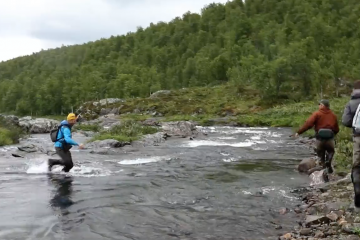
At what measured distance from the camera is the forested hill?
8694cm

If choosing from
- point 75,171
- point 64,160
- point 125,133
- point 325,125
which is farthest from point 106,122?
point 325,125

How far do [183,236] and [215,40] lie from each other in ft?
547

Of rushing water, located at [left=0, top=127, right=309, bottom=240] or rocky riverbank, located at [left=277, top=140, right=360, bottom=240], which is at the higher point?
rocky riverbank, located at [left=277, top=140, right=360, bottom=240]

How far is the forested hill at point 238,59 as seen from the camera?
86938 millimetres

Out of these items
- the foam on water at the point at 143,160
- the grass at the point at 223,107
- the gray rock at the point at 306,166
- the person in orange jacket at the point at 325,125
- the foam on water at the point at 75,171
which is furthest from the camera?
the grass at the point at 223,107

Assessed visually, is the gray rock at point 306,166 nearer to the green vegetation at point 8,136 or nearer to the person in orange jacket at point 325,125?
the person in orange jacket at point 325,125

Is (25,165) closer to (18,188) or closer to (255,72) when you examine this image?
(18,188)

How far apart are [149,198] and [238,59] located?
124018mm

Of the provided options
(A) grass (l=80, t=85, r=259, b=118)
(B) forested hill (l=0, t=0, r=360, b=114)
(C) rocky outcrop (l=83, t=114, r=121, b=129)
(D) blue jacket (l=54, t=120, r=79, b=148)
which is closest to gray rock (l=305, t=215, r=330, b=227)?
(D) blue jacket (l=54, t=120, r=79, b=148)

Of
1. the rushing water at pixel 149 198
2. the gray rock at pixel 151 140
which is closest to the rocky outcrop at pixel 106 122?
the gray rock at pixel 151 140

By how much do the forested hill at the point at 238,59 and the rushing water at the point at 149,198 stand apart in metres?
67.0

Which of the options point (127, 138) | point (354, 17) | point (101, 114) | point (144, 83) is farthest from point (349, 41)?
point (127, 138)

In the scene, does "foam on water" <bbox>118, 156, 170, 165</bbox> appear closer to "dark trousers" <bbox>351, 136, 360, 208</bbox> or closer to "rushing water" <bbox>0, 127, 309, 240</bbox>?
"rushing water" <bbox>0, 127, 309, 240</bbox>

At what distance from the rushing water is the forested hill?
6700cm
